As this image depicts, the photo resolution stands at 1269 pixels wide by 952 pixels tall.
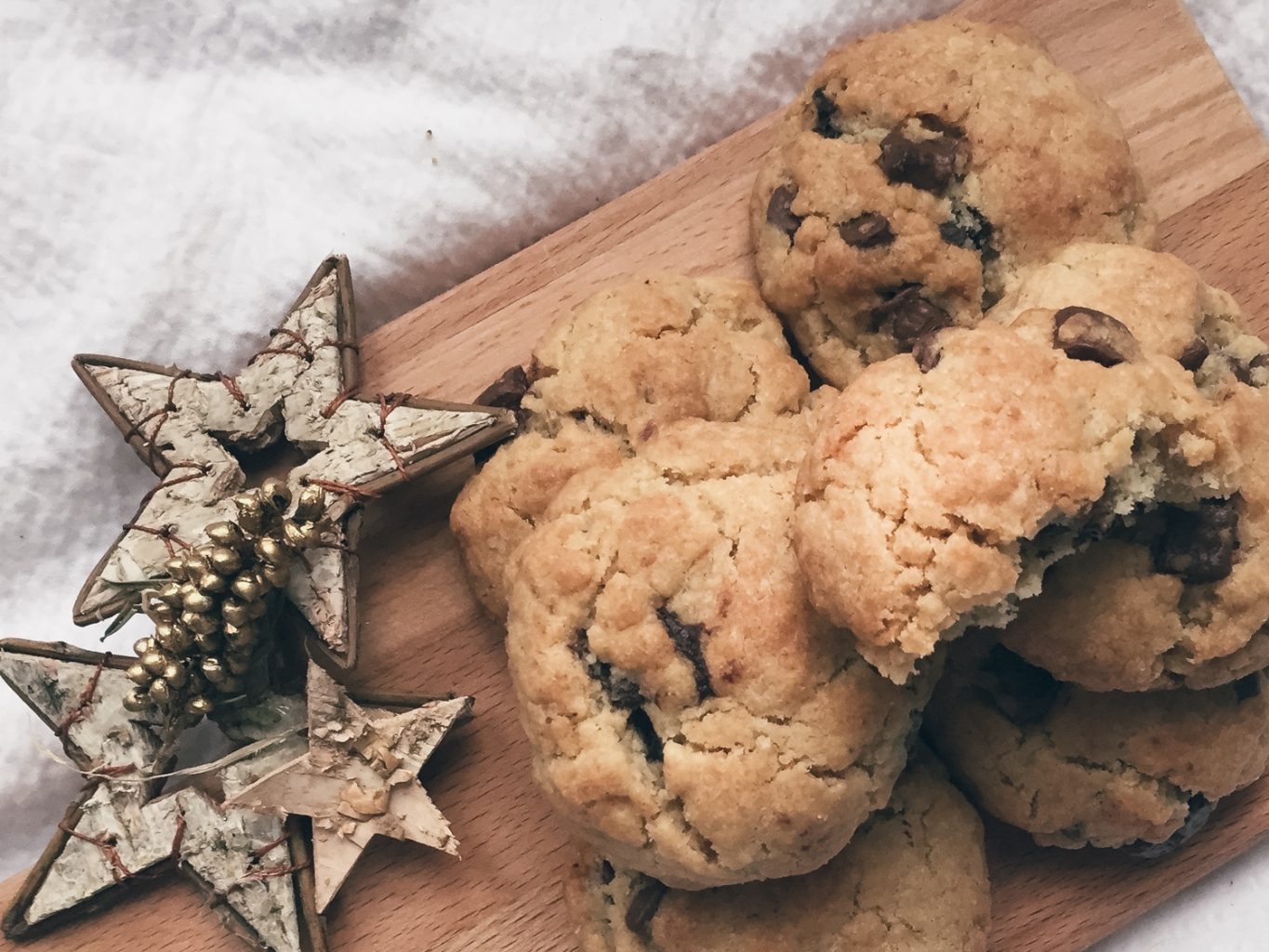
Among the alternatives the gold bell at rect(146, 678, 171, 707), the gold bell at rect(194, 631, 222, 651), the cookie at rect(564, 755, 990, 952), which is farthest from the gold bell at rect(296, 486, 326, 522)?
the cookie at rect(564, 755, 990, 952)

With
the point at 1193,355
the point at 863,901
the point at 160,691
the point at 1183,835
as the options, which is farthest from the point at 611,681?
the point at 1183,835

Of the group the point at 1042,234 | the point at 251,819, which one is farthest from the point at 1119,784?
the point at 251,819

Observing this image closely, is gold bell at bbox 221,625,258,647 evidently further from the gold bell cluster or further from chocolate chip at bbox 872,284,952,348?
chocolate chip at bbox 872,284,952,348

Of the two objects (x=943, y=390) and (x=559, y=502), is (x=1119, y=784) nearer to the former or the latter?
(x=943, y=390)

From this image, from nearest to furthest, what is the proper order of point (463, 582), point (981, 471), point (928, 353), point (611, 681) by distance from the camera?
point (981, 471) < point (928, 353) < point (611, 681) < point (463, 582)

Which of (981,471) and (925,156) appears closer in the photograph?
(981,471)

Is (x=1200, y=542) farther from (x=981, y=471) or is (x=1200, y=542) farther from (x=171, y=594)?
(x=171, y=594)
